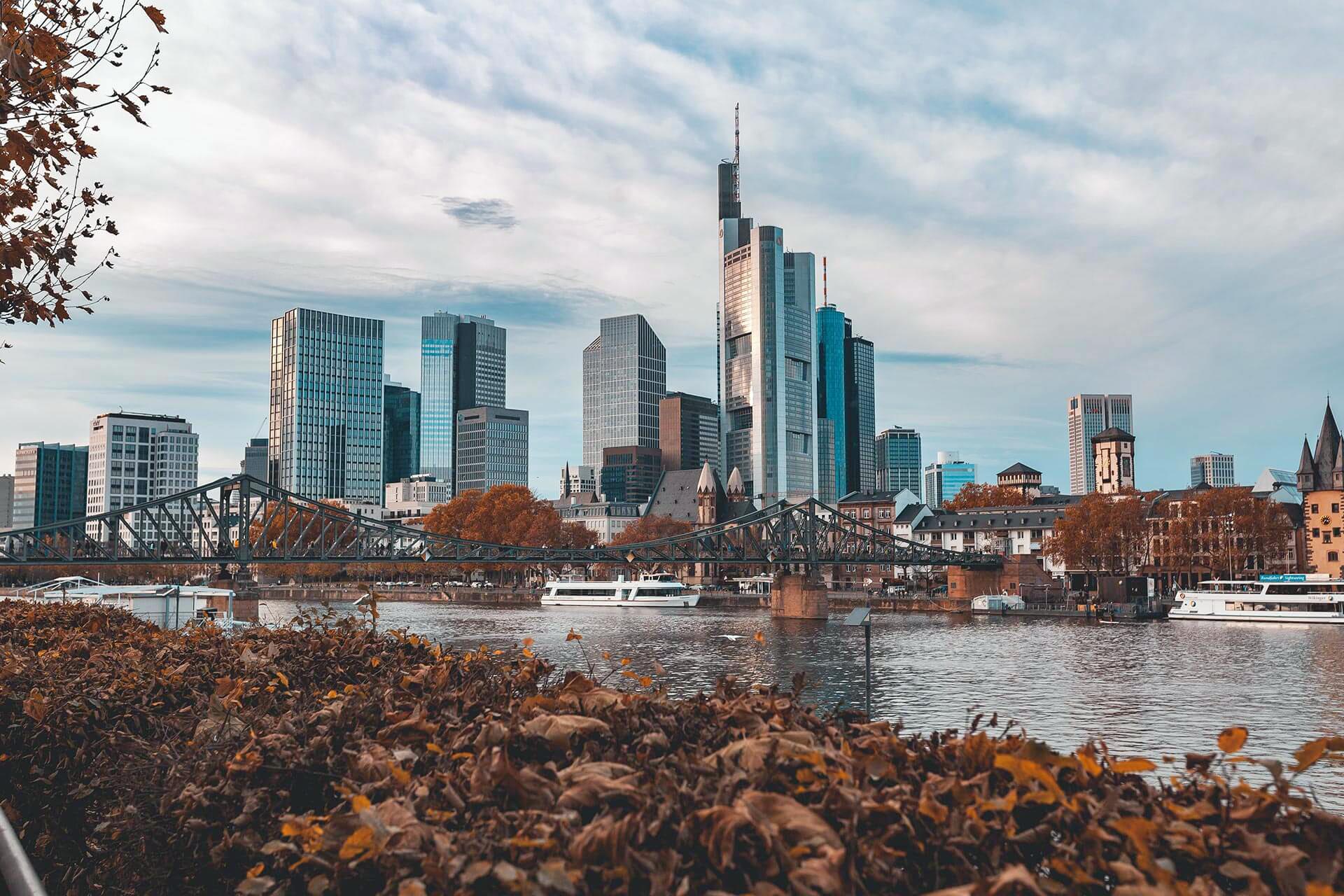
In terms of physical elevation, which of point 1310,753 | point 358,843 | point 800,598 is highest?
point 1310,753

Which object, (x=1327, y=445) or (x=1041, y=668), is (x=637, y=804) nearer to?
(x=1041, y=668)

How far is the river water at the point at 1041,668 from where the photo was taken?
31578 millimetres

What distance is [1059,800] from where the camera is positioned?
13.6 feet

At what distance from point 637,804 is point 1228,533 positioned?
13046 cm

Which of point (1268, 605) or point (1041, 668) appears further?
point (1268, 605)

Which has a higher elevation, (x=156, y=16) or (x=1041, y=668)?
(x=156, y=16)

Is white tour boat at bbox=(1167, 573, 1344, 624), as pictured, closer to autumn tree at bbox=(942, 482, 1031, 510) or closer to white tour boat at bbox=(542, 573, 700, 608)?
white tour boat at bbox=(542, 573, 700, 608)

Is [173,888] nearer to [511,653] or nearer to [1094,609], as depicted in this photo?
[511,653]

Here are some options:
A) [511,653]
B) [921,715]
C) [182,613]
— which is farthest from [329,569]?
[511,653]

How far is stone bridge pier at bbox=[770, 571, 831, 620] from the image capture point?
103188 mm

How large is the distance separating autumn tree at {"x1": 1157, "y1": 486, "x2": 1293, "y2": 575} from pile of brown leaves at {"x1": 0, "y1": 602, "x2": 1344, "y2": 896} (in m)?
124

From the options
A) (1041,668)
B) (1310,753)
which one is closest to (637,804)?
(1310,753)

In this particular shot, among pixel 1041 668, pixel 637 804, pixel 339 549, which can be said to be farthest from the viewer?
pixel 339 549

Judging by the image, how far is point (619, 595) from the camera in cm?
12262
